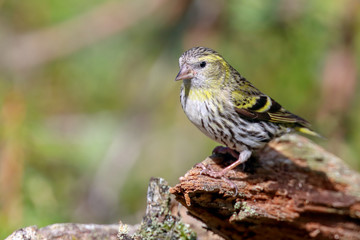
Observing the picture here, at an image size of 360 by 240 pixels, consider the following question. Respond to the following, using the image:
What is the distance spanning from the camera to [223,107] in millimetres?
4703

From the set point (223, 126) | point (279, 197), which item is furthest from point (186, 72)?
point (279, 197)

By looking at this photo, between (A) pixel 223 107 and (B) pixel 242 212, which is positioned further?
(A) pixel 223 107

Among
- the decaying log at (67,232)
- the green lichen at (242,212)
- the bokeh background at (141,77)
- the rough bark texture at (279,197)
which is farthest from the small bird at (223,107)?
→ the bokeh background at (141,77)

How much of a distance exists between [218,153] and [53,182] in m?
2.11

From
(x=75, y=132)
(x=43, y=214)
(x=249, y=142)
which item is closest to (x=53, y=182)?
(x=43, y=214)

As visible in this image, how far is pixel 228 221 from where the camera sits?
13.0 ft

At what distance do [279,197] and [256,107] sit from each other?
37.7 inches

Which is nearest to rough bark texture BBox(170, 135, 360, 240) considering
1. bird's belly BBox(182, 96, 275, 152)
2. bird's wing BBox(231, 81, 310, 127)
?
bird's belly BBox(182, 96, 275, 152)

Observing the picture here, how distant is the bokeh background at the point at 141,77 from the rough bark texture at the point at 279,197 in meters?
1.47

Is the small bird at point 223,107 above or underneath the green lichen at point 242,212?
above

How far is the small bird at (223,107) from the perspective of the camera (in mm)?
4605

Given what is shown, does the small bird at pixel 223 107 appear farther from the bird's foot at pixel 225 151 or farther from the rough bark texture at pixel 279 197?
Answer: the rough bark texture at pixel 279 197

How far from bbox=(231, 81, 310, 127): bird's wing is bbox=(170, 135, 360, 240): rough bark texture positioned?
28 cm

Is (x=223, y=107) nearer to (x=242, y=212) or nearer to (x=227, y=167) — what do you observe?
(x=227, y=167)
